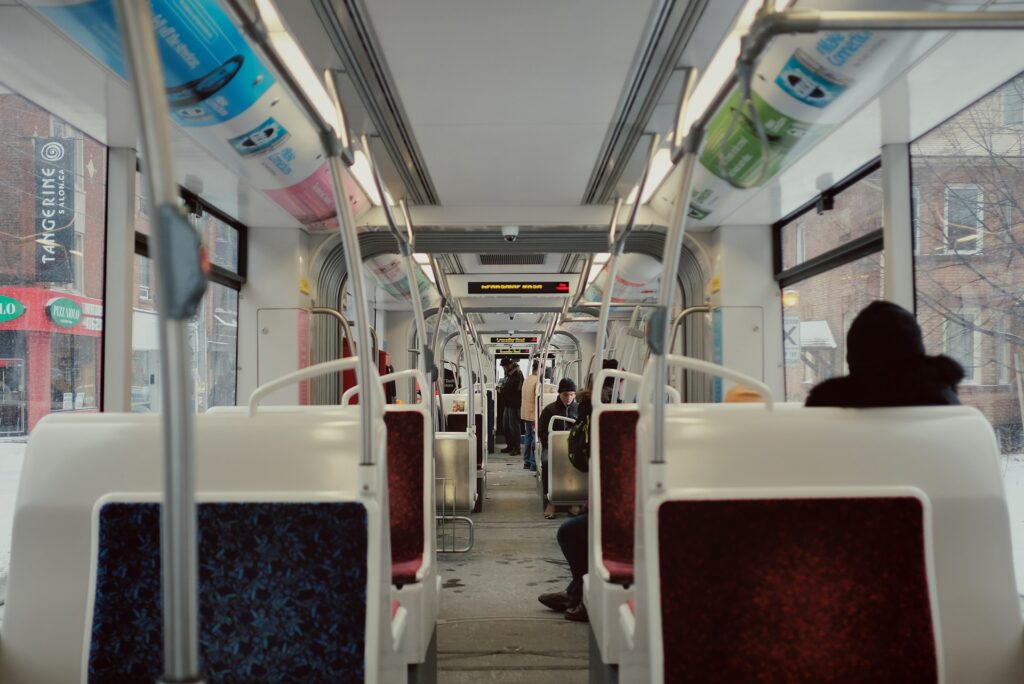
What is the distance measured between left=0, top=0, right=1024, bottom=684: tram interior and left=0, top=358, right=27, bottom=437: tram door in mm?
15

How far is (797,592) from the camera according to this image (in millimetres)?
1674

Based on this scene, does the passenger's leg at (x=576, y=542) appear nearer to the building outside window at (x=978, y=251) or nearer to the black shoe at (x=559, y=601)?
the black shoe at (x=559, y=601)

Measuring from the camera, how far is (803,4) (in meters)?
2.92

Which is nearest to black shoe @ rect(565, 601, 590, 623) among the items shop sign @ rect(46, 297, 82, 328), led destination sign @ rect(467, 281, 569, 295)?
shop sign @ rect(46, 297, 82, 328)

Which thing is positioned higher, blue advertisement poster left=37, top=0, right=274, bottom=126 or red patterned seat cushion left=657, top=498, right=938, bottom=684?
blue advertisement poster left=37, top=0, right=274, bottom=126

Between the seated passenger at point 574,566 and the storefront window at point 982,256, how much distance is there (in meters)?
2.00

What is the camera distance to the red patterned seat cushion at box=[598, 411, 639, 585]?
3.40m

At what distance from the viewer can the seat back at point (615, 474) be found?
3.37 meters

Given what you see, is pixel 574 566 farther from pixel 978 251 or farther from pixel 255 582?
pixel 255 582

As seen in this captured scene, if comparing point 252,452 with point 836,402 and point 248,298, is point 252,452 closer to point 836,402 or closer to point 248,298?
point 836,402

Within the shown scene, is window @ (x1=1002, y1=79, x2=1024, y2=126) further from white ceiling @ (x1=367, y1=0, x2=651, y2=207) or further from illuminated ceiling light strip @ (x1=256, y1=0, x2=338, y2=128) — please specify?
illuminated ceiling light strip @ (x1=256, y1=0, x2=338, y2=128)

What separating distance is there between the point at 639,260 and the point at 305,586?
23.9 feet

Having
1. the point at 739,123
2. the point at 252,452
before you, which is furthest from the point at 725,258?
the point at 252,452

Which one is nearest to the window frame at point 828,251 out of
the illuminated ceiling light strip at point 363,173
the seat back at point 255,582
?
the illuminated ceiling light strip at point 363,173
